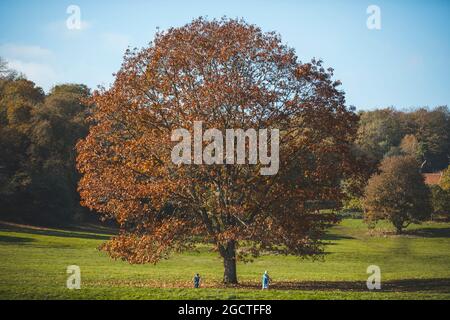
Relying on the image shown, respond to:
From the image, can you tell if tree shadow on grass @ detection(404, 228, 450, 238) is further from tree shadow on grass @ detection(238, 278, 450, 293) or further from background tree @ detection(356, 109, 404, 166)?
background tree @ detection(356, 109, 404, 166)

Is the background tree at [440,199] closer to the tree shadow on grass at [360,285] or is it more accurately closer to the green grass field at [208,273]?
the green grass field at [208,273]

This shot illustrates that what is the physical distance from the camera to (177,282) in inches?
1064

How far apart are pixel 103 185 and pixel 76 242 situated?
25.7 meters

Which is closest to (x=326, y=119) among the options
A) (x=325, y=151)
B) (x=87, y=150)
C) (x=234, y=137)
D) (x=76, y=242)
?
(x=325, y=151)

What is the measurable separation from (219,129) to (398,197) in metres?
52.0

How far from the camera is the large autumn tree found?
24016 mm

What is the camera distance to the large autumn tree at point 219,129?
24.0 m

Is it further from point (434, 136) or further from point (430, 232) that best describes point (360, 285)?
point (434, 136)

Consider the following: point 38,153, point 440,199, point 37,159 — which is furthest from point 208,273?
point 440,199

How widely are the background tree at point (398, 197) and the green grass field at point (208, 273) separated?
10256 mm

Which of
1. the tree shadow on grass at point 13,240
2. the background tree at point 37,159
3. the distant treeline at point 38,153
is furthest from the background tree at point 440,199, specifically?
the tree shadow on grass at point 13,240

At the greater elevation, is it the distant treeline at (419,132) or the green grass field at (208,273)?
the distant treeline at (419,132)
